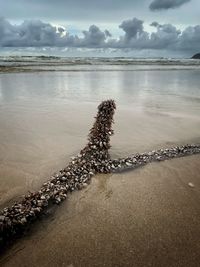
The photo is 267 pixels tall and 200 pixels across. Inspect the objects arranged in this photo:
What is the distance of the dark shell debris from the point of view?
146 inches

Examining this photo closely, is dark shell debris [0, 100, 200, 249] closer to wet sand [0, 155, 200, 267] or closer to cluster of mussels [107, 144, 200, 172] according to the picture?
cluster of mussels [107, 144, 200, 172]

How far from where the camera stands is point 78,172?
5238mm

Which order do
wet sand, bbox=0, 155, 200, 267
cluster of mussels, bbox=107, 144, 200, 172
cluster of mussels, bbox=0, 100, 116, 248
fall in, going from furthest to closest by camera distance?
cluster of mussels, bbox=107, 144, 200, 172, cluster of mussels, bbox=0, 100, 116, 248, wet sand, bbox=0, 155, 200, 267

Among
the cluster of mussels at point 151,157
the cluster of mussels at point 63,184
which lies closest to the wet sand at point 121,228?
the cluster of mussels at point 63,184

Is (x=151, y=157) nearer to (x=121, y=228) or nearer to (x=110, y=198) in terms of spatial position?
(x=110, y=198)

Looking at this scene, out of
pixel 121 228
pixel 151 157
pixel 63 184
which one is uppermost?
pixel 63 184

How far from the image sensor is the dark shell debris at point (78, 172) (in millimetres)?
3705

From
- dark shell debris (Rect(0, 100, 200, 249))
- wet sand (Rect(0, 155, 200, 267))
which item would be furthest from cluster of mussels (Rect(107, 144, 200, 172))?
wet sand (Rect(0, 155, 200, 267))

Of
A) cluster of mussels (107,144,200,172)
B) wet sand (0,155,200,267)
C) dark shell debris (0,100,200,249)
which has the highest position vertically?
dark shell debris (0,100,200,249)

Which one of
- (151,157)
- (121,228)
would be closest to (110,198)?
(121,228)

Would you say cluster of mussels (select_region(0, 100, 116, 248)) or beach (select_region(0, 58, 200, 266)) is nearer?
beach (select_region(0, 58, 200, 266))

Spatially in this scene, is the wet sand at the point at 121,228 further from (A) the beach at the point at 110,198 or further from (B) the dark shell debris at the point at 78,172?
(B) the dark shell debris at the point at 78,172

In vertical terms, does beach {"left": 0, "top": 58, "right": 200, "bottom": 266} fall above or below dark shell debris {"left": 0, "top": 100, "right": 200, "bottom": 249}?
below

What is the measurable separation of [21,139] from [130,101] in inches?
279
